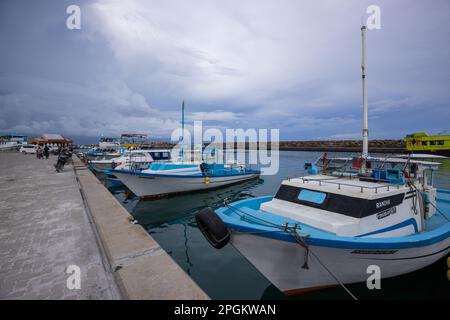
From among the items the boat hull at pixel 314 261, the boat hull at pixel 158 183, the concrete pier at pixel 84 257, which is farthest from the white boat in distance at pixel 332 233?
the boat hull at pixel 158 183

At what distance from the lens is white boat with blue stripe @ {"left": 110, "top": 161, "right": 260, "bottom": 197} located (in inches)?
592

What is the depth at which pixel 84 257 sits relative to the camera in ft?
15.2

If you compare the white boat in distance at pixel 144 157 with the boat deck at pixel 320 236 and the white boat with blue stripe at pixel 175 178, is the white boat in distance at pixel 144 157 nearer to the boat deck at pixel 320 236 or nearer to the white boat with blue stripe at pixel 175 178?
the white boat with blue stripe at pixel 175 178

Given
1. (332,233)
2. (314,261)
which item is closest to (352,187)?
(332,233)

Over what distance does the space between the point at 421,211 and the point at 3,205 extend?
14.5 meters

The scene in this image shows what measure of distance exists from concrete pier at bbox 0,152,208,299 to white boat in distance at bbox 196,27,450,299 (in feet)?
4.79

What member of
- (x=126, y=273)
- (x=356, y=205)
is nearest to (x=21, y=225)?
(x=126, y=273)

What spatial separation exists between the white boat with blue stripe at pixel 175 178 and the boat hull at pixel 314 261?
11330 mm

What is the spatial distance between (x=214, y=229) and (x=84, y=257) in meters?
2.82

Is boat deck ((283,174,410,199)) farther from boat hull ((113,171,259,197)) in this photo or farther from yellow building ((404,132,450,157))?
yellow building ((404,132,450,157))

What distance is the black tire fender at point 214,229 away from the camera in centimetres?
473

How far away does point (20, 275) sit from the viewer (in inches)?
156

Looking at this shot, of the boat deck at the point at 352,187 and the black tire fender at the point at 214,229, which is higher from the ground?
the boat deck at the point at 352,187

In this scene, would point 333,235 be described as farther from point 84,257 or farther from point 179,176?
point 179,176
